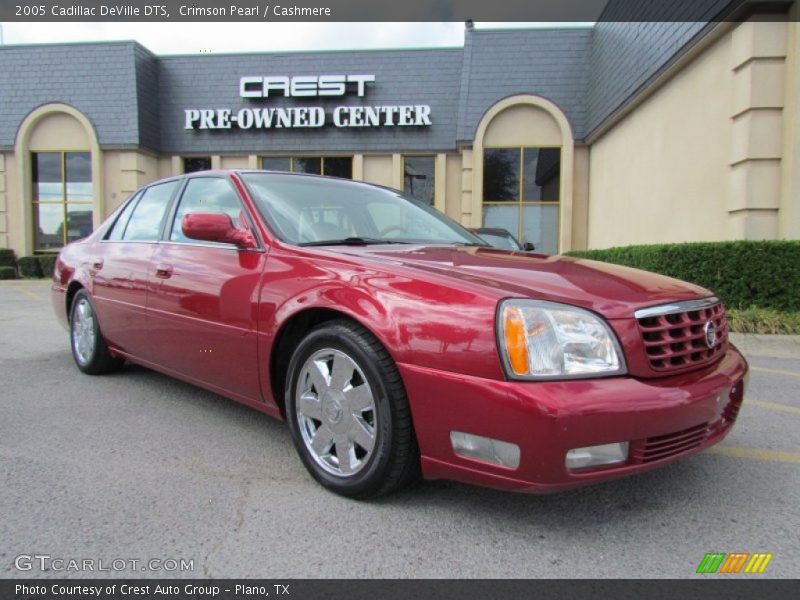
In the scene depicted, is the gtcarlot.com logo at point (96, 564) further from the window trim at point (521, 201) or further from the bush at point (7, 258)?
the bush at point (7, 258)

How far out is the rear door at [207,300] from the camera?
9.32 feet

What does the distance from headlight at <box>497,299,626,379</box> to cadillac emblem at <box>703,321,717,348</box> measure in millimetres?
589

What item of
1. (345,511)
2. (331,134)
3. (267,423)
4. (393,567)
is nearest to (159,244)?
(267,423)

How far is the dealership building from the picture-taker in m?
12.8

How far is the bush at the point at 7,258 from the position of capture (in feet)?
53.3

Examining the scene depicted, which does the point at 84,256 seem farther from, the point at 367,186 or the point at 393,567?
the point at 393,567

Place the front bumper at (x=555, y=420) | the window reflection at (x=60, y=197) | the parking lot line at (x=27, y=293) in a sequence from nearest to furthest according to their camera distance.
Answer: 1. the front bumper at (x=555, y=420)
2. the parking lot line at (x=27, y=293)
3. the window reflection at (x=60, y=197)

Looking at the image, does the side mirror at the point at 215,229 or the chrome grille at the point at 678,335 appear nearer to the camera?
the chrome grille at the point at 678,335

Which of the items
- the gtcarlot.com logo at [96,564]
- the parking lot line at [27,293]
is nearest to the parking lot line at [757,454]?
the gtcarlot.com logo at [96,564]

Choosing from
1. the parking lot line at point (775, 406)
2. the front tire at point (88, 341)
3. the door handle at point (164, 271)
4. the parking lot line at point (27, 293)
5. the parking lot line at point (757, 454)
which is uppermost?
the door handle at point (164, 271)

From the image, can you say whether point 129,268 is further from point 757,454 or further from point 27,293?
point 27,293

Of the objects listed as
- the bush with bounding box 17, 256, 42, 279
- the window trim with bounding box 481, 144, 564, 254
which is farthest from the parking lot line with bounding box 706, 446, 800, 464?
the bush with bounding box 17, 256, 42, 279

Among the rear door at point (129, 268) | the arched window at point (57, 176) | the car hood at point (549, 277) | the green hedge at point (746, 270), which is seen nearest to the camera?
the car hood at point (549, 277)

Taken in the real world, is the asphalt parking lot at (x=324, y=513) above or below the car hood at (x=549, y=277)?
below
